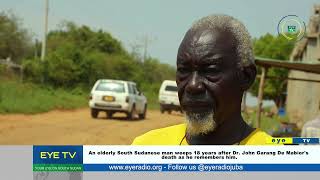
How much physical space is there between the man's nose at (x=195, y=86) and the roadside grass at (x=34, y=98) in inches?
111

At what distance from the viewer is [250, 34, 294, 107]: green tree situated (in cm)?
233

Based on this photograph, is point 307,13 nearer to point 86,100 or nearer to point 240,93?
point 240,93

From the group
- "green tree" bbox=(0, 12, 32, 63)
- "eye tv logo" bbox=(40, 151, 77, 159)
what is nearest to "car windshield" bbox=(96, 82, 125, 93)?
"green tree" bbox=(0, 12, 32, 63)

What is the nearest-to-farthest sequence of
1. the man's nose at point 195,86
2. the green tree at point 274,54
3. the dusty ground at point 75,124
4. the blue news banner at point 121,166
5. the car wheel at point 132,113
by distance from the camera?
1. the man's nose at point 195,86
2. the blue news banner at point 121,166
3. the green tree at point 274,54
4. the dusty ground at point 75,124
5. the car wheel at point 132,113

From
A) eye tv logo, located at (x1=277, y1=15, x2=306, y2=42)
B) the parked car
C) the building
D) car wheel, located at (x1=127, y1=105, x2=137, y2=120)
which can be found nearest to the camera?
eye tv logo, located at (x1=277, y1=15, x2=306, y2=42)

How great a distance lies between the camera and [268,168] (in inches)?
53.3

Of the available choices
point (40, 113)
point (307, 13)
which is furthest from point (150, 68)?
point (307, 13)

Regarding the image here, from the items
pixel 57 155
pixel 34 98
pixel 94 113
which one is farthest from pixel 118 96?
pixel 57 155

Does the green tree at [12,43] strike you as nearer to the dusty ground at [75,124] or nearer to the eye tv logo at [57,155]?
the dusty ground at [75,124]

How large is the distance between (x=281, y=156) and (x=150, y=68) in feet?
7.04

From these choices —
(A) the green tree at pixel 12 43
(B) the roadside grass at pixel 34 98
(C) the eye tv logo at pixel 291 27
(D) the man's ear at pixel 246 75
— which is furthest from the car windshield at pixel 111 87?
(D) the man's ear at pixel 246 75

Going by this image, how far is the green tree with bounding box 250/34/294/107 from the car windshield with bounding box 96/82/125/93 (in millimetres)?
976

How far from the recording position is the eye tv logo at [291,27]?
5.41 feet

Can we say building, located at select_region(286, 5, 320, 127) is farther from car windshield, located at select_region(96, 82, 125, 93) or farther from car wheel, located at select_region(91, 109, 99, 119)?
car wheel, located at select_region(91, 109, 99, 119)
